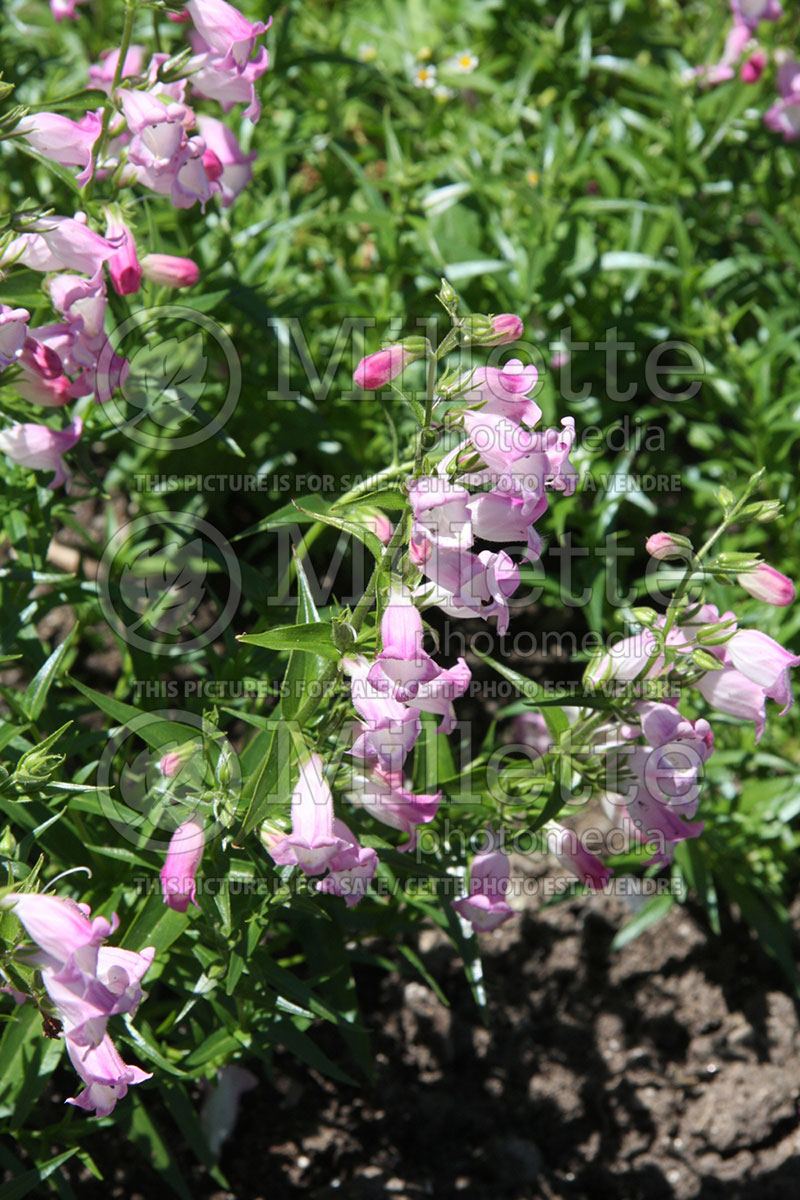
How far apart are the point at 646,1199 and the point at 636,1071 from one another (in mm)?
309

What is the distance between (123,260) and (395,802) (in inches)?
46.2

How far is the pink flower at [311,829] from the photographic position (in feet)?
5.65

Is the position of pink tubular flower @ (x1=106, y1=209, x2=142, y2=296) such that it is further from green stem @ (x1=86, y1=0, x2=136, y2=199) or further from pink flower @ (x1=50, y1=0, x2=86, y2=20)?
pink flower @ (x1=50, y1=0, x2=86, y2=20)

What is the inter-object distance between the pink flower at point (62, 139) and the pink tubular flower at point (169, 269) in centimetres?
22

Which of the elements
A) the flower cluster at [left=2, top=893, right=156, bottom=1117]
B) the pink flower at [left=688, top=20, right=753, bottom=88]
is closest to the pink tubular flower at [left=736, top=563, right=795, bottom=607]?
the flower cluster at [left=2, top=893, right=156, bottom=1117]

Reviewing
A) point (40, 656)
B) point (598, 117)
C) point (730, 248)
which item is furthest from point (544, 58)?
point (40, 656)

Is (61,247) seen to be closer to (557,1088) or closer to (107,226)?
(107,226)

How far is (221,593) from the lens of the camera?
3.40m

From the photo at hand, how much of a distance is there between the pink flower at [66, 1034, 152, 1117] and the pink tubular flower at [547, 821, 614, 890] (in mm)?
893

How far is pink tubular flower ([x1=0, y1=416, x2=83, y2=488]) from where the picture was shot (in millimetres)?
2229

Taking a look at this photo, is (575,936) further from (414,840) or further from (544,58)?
(544,58)

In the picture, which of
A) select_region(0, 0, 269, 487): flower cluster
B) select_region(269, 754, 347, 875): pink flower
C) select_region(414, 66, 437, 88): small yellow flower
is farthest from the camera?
select_region(414, 66, 437, 88): small yellow flower

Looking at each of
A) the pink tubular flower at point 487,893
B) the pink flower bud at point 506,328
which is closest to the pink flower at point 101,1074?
the pink tubular flower at point 487,893

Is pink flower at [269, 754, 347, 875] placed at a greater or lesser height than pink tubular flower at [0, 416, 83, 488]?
lesser
